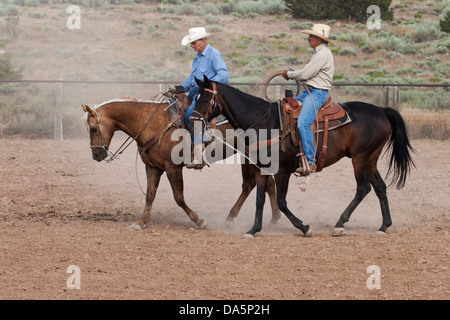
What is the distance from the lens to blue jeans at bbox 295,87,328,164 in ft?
25.5

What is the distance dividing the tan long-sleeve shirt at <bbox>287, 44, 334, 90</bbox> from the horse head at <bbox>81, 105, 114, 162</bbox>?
2329 millimetres

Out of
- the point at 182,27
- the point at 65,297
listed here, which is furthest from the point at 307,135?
the point at 182,27

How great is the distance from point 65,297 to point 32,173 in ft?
23.9

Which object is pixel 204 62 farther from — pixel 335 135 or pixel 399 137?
pixel 399 137

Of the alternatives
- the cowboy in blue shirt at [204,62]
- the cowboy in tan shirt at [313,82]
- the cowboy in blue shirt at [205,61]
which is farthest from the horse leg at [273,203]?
the cowboy in blue shirt at [205,61]

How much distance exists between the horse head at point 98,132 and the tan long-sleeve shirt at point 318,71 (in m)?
2.33

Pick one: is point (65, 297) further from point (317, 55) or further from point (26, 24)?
point (26, 24)

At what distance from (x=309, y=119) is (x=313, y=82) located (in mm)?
467

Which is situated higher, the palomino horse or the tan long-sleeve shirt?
the tan long-sleeve shirt

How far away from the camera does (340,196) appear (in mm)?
11117

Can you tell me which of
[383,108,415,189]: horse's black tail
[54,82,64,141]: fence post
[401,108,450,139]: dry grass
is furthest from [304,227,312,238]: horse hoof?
[54,82,64,141]: fence post

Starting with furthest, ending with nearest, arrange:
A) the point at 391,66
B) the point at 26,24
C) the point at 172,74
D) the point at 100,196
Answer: the point at 26,24 → the point at 391,66 → the point at 172,74 → the point at 100,196

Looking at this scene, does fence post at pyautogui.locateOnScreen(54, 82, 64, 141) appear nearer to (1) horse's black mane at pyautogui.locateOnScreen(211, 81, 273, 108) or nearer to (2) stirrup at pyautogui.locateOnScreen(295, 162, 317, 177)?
(1) horse's black mane at pyautogui.locateOnScreen(211, 81, 273, 108)

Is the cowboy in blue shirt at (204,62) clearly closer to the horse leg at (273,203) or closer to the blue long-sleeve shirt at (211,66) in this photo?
the blue long-sleeve shirt at (211,66)
